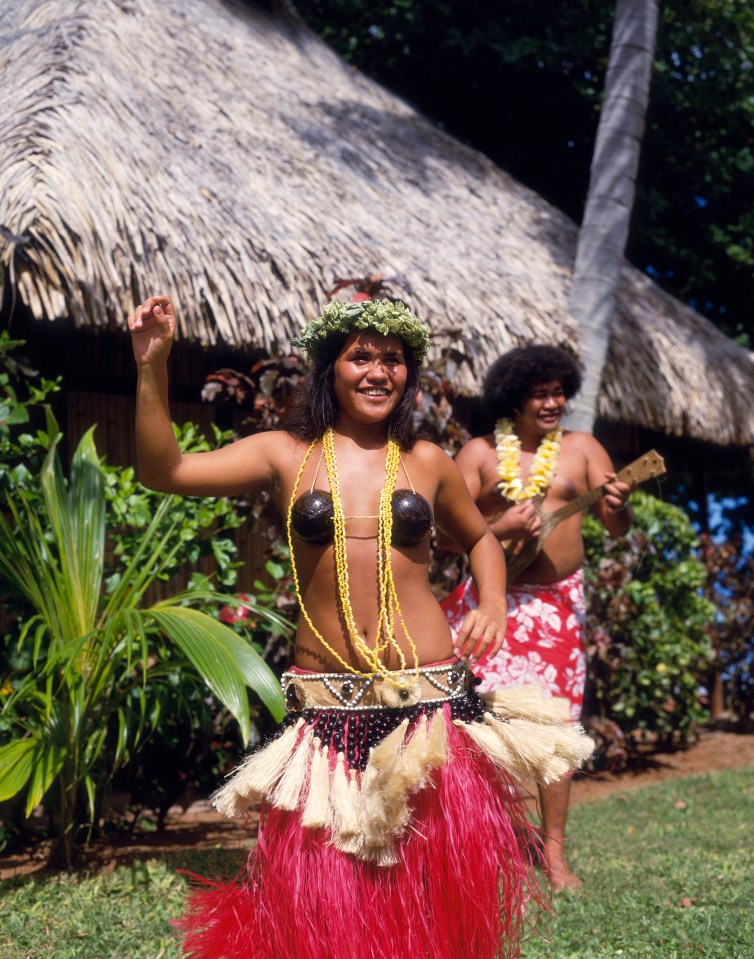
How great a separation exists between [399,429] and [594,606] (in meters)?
3.85

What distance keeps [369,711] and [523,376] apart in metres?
1.86

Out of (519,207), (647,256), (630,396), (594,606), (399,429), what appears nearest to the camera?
(399,429)

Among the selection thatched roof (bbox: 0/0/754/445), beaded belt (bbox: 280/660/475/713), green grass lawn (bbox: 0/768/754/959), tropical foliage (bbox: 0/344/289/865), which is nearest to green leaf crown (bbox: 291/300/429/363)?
beaded belt (bbox: 280/660/475/713)

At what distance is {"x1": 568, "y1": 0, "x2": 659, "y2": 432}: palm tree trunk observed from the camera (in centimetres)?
612

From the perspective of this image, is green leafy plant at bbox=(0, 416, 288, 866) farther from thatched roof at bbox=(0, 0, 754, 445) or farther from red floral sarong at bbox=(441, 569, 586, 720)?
thatched roof at bbox=(0, 0, 754, 445)

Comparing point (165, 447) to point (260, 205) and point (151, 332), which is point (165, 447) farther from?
point (260, 205)

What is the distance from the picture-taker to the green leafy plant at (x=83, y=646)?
11.2ft

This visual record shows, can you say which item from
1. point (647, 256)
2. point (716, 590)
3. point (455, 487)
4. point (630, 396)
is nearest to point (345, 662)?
point (455, 487)

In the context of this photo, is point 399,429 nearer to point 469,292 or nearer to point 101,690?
point 101,690

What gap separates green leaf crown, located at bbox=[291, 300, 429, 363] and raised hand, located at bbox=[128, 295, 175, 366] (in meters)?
0.42

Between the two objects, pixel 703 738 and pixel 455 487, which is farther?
pixel 703 738

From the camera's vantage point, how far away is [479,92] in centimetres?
1206

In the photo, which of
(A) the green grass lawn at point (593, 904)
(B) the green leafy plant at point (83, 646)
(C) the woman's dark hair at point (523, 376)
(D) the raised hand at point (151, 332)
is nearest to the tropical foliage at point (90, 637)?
(B) the green leafy plant at point (83, 646)

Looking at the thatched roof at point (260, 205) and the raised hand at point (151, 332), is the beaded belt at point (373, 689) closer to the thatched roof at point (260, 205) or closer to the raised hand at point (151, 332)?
the raised hand at point (151, 332)
